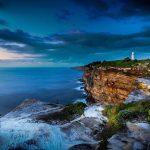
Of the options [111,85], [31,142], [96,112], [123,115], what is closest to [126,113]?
[123,115]

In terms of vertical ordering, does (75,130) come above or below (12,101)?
above

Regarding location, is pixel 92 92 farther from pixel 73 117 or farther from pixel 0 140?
pixel 0 140

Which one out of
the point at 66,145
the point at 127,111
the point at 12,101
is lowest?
the point at 12,101

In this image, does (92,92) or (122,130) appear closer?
(122,130)

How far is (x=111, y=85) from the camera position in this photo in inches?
1526

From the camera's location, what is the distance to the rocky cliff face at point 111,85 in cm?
3516

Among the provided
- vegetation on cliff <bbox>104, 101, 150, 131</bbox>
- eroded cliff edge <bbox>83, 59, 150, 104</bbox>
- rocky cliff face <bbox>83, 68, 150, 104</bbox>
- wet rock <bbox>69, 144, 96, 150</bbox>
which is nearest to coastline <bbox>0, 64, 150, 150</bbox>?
wet rock <bbox>69, 144, 96, 150</bbox>

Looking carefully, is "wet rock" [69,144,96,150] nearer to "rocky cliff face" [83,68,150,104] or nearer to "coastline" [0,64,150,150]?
"coastline" [0,64,150,150]

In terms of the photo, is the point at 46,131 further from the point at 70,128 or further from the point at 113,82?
the point at 113,82

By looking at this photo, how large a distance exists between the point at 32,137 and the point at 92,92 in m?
32.0

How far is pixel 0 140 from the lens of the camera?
1532 centimetres

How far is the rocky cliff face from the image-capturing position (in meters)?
35.2

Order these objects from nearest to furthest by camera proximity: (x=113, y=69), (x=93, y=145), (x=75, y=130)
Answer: (x=93, y=145)
(x=75, y=130)
(x=113, y=69)

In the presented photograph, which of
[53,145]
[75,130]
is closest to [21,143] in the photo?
[53,145]
